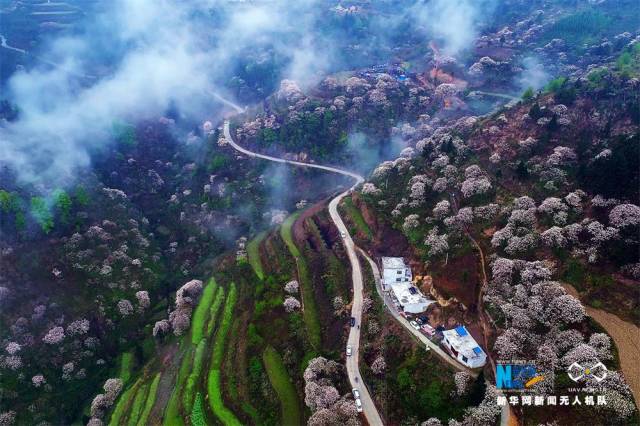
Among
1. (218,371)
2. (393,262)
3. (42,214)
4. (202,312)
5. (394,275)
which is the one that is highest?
(42,214)

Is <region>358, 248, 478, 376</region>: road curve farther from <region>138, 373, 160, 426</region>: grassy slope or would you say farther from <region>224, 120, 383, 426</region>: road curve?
<region>138, 373, 160, 426</region>: grassy slope

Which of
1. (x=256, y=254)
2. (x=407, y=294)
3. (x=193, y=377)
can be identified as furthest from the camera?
(x=256, y=254)

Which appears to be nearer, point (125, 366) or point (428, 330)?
point (428, 330)

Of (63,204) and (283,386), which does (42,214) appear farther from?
(283,386)

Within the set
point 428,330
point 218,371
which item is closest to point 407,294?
point 428,330

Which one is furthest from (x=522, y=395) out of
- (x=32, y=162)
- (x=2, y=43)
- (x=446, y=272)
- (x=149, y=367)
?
(x=2, y=43)

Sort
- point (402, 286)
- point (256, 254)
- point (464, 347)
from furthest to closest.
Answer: point (256, 254) < point (402, 286) < point (464, 347)

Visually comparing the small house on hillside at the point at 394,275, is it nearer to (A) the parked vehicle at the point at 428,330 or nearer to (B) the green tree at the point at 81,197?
(A) the parked vehicle at the point at 428,330
